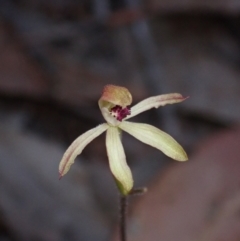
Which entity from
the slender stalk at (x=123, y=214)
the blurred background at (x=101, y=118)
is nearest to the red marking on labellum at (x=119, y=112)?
the slender stalk at (x=123, y=214)

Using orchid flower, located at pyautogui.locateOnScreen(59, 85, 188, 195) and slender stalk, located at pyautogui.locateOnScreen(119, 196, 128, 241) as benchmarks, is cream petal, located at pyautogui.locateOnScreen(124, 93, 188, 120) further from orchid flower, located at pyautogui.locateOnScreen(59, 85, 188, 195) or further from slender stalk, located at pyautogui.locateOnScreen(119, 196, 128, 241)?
slender stalk, located at pyautogui.locateOnScreen(119, 196, 128, 241)

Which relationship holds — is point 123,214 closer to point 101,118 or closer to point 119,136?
point 119,136

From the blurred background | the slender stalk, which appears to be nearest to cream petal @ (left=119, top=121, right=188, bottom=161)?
the slender stalk

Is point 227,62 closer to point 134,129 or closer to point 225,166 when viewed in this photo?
point 225,166

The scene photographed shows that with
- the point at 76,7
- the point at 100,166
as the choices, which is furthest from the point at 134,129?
the point at 76,7

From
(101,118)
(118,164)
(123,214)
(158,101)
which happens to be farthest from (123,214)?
(101,118)

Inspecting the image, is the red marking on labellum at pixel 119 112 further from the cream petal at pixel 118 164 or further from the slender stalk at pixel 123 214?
the slender stalk at pixel 123 214
